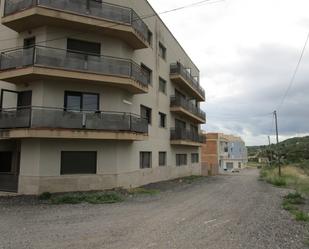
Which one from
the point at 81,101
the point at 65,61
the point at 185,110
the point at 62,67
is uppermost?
the point at 65,61

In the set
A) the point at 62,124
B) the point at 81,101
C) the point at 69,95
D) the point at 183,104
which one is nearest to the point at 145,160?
the point at 81,101

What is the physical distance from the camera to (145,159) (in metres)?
24.8

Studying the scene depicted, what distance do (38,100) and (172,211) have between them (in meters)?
10.4

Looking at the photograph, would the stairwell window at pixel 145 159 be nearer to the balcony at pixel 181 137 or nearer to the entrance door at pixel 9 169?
the balcony at pixel 181 137

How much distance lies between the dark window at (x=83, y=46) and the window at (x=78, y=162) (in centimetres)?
640

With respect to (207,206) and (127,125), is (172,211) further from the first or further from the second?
(127,125)

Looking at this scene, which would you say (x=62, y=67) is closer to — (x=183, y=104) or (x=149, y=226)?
(x=149, y=226)

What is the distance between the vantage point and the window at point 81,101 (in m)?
19.0

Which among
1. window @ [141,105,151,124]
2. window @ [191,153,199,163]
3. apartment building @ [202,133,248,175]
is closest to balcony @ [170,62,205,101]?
window @ [141,105,151,124]

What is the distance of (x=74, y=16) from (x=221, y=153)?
68567 mm

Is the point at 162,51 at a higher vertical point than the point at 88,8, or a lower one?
higher

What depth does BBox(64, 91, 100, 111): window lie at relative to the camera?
19.0m

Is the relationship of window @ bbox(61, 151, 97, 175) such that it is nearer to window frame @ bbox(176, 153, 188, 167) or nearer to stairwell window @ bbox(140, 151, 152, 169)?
stairwell window @ bbox(140, 151, 152, 169)

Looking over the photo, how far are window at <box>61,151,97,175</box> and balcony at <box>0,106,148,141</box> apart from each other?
5.48 ft
